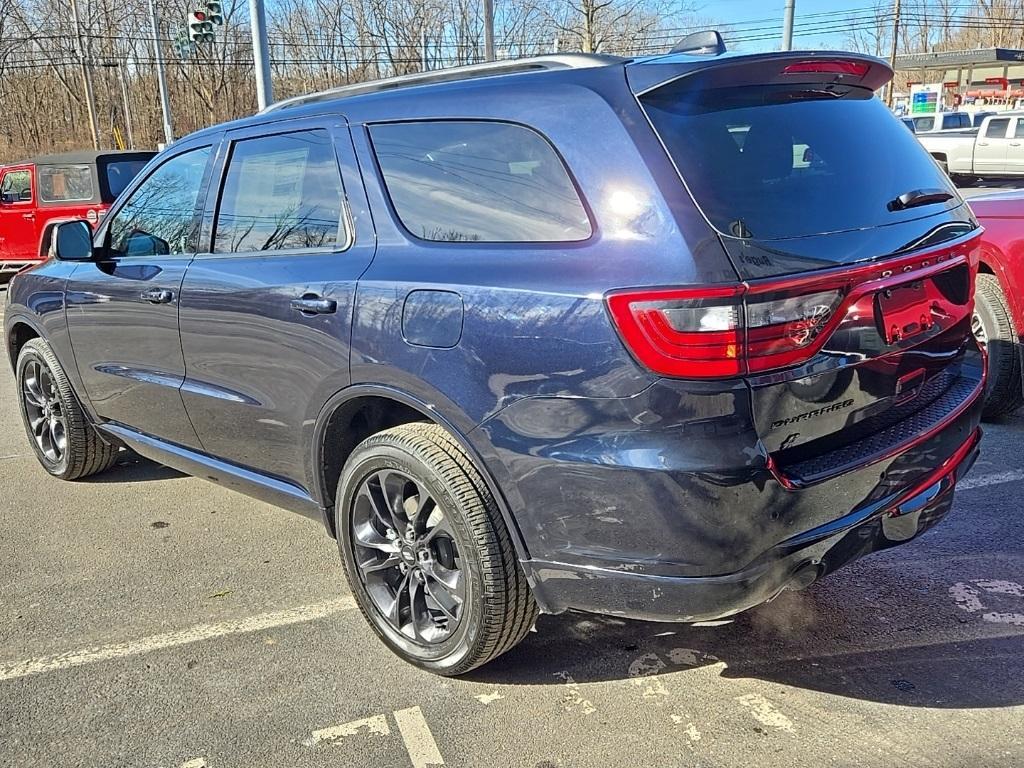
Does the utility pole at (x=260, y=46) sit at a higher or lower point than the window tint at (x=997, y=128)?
higher

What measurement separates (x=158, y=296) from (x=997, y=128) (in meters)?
23.2

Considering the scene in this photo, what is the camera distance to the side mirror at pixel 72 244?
13.5 feet

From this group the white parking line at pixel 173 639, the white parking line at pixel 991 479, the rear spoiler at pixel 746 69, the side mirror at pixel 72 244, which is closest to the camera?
the rear spoiler at pixel 746 69

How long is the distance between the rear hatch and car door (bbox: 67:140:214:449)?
214 centimetres

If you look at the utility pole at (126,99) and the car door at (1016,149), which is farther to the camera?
the utility pole at (126,99)

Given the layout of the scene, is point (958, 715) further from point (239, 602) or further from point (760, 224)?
point (239, 602)

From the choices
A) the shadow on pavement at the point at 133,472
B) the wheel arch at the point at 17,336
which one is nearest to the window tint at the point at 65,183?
the wheel arch at the point at 17,336

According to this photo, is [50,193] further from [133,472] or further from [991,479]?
[991,479]

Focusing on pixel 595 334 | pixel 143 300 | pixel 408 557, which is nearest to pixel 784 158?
pixel 595 334

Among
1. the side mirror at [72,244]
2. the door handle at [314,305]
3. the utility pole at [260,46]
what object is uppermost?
the utility pole at [260,46]

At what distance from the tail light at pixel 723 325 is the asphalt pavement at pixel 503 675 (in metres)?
1.11

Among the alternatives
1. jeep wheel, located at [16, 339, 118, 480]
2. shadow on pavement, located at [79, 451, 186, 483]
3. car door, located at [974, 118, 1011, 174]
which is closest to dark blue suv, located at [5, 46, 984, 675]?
jeep wheel, located at [16, 339, 118, 480]

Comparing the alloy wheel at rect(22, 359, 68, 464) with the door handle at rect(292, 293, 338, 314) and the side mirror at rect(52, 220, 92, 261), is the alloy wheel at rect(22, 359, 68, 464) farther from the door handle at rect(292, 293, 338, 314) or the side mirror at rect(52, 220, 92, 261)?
the door handle at rect(292, 293, 338, 314)

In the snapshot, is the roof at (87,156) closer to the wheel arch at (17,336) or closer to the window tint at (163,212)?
the wheel arch at (17,336)
